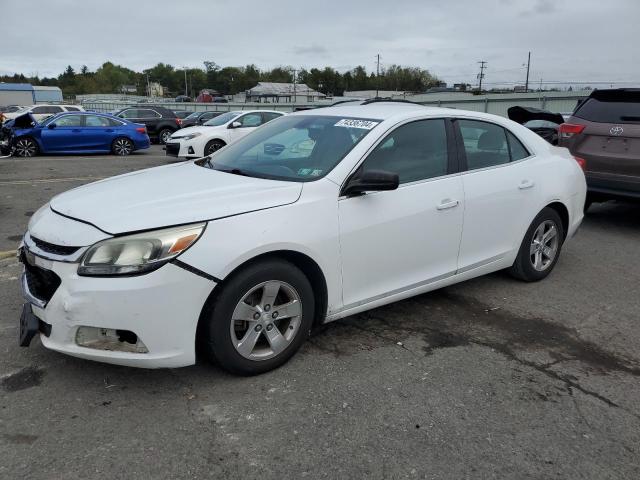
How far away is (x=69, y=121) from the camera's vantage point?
16000mm

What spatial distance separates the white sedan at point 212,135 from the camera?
14328 millimetres

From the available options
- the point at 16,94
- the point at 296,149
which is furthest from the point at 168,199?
the point at 16,94

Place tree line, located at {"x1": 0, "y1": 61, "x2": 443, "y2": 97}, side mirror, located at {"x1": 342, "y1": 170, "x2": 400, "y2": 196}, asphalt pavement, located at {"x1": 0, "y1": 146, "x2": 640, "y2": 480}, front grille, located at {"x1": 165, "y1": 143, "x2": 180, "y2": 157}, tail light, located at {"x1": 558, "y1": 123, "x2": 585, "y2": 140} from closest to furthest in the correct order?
asphalt pavement, located at {"x1": 0, "y1": 146, "x2": 640, "y2": 480} → side mirror, located at {"x1": 342, "y1": 170, "x2": 400, "y2": 196} → tail light, located at {"x1": 558, "y1": 123, "x2": 585, "y2": 140} → front grille, located at {"x1": 165, "y1": 143, "x2": 180, "y2": 157} → tree line, located at {"x1": 0, "y1": 61, "x2": 443, "y2": 97}

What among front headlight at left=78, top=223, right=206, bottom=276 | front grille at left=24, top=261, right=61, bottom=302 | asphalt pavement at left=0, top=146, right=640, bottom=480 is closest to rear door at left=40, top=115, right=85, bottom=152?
asphalt pavement at left=0, top=146, right=640, bottom=480

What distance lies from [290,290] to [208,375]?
0.72m

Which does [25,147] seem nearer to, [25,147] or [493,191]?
[25,147]

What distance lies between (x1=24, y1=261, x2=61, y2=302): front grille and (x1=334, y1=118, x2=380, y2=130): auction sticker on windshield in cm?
218

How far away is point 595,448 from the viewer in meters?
2.65

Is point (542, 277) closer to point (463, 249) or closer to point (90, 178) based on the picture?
point (463, 249)

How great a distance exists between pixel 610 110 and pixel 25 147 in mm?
14932

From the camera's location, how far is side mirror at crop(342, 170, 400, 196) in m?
3.35

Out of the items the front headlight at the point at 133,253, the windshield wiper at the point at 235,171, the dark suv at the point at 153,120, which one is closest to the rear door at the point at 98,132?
the dark suv at the point at 153,120

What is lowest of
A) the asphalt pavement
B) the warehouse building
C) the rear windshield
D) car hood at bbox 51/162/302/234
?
the asphalt pavement

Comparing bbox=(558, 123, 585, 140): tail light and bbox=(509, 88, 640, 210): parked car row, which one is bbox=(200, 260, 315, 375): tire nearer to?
bbox=(509, 88, 640, 210): parked car row
